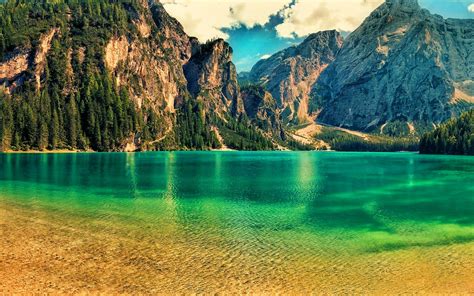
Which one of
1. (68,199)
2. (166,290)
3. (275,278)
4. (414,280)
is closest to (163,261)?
(166,290)

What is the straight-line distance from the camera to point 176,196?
62500mm

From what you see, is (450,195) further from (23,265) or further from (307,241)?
(23,265)

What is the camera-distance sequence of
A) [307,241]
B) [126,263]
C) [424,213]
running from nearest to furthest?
1. [126,263]
2. [307,241]
3. [424,213]

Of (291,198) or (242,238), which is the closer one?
(242,238)

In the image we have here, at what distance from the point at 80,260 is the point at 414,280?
77.2 ft

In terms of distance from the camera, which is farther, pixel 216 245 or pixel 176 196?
pixel 176 196

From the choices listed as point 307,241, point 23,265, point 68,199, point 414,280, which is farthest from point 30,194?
point 414,280

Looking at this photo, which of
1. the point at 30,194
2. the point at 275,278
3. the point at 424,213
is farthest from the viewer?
the point at 30,194

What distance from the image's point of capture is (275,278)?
26.6 meters

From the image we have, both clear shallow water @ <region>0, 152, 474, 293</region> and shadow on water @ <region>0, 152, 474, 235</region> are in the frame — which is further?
shadow on water @ <region>0, 152, 474, 235</region>

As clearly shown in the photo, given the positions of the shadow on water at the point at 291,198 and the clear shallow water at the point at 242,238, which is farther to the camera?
the shadow on water at the point at 291,198

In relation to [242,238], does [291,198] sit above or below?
above

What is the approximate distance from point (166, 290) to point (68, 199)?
123 ft

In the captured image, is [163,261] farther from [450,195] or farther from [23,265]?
[450,195]
